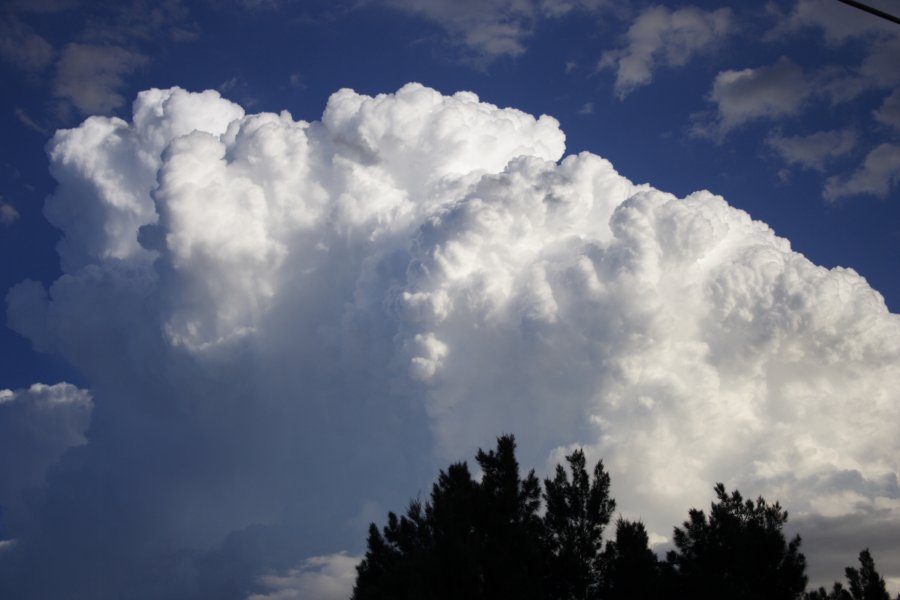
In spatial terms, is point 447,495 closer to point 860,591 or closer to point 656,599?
point 656,599

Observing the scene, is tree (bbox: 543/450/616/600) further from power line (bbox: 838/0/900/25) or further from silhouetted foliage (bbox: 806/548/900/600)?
power line (bbox: 838/0/900/25)

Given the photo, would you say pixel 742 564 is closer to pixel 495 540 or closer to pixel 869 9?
pixel 495 540

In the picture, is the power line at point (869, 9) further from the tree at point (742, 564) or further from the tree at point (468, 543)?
the tree at point (742, 564)

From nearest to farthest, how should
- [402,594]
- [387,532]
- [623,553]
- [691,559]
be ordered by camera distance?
[402,594] → [623,553] → [691,559] → [387,532]

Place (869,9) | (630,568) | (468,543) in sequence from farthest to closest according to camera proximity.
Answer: (630,568) → (468,543) → (869,9)

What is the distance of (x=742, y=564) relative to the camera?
48906 millimetres

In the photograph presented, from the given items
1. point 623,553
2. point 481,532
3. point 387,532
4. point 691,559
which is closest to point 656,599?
point 623,553

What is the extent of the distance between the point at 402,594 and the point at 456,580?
4909 millimetres

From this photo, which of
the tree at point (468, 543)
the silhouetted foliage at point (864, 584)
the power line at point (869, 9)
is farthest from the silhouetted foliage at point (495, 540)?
the power line at point (869, 9)

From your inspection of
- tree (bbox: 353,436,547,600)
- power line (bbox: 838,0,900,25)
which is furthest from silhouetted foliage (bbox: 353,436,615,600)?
power line (bbox: 838,0,900,25)

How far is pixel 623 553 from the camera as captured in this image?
47.6 metres

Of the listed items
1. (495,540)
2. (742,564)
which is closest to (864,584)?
(742,564)

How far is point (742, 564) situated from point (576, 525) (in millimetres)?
10200

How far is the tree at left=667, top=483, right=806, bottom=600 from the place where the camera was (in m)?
47.8
